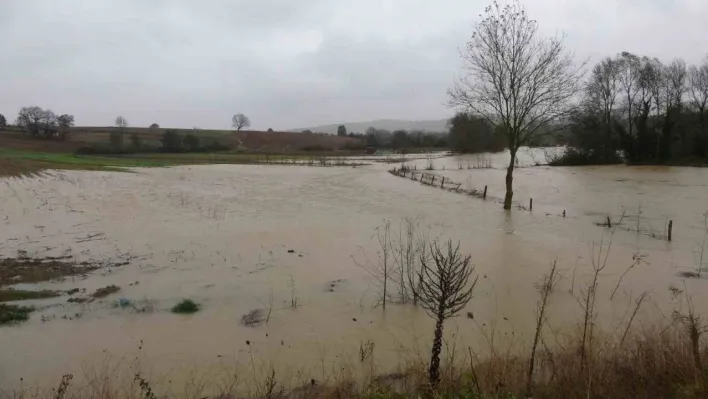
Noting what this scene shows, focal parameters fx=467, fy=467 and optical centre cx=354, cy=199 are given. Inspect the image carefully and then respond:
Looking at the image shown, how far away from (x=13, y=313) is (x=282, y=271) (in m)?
5.48

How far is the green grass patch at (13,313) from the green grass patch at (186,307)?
2469 millimetres

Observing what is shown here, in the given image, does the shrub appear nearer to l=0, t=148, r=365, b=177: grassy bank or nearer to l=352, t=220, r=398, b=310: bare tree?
l=0, t=148, r=365, b=177: grassy bank

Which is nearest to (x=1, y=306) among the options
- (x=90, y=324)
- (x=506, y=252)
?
(x=90, y=324)

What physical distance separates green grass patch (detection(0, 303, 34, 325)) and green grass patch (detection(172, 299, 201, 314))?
8.10 ft

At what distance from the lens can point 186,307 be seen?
8938 millimetres

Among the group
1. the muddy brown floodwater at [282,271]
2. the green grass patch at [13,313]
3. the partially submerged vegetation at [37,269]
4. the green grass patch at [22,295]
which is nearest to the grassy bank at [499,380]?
the muddy brown floodwater at [282,271]

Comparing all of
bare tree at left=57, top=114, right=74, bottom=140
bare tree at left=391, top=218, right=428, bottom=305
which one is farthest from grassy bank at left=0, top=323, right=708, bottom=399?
bare tree at left=57, top=114, right=74, bottom=140

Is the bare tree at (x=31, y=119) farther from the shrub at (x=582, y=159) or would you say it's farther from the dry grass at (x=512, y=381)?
the dry grass at (x=512, y=381)

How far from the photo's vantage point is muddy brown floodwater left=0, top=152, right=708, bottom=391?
23.6 ft

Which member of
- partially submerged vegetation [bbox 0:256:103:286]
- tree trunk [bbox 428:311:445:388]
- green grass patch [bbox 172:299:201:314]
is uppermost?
tree trunk [bbox 428:311:445:388]

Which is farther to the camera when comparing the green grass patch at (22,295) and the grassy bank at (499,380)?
the green grass patch at (22,295)

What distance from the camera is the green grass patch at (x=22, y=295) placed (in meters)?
9.11

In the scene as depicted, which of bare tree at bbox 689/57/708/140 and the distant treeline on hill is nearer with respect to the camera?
bare tree at bbox 689/57/708/140

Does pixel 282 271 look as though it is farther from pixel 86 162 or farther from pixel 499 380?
pixel 86 162
